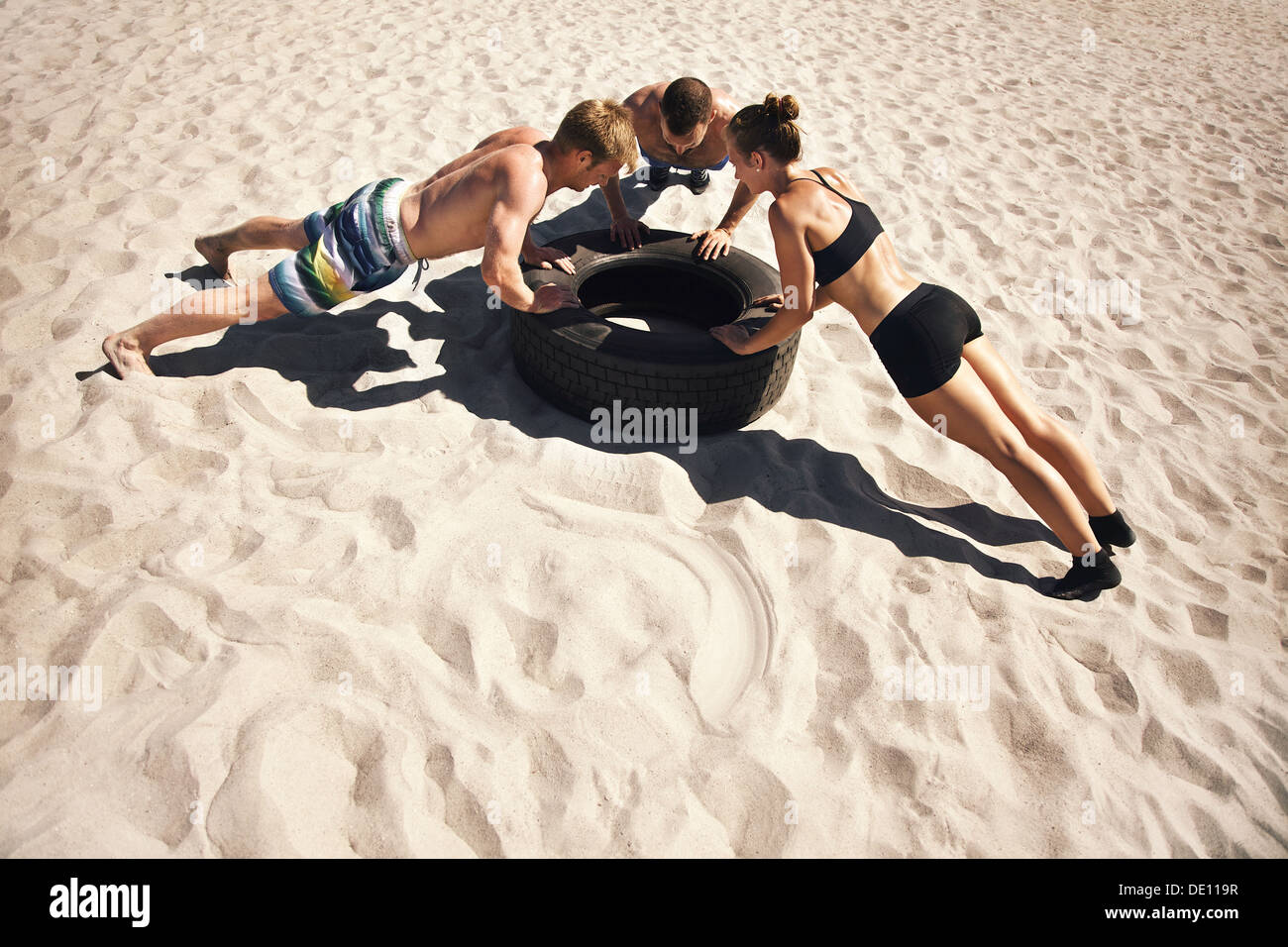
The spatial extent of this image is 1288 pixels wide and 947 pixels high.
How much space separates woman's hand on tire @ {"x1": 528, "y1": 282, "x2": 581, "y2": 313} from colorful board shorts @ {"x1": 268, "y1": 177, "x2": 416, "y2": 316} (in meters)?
0.64

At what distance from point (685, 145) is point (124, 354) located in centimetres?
280

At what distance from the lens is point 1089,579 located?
2889 millimetres

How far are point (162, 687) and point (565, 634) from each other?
1.19 meters

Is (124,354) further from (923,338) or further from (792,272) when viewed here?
(923,338)

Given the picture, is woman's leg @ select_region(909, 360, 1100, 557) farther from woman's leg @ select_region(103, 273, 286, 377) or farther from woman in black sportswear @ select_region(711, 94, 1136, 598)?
woman's leg @ select_region(103, 273, 286, 377)

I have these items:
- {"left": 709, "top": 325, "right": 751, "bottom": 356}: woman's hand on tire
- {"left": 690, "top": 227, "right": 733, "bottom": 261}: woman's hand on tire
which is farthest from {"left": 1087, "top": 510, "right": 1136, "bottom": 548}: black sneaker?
{"left": 690, "top": 227, "right": 733, "bottom": 261}: woman's hand on tire

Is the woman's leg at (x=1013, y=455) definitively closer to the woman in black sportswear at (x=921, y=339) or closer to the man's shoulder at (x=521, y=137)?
the woman in black sportswear at (x=921, y=339)

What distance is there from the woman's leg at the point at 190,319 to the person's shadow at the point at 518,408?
0.50ft

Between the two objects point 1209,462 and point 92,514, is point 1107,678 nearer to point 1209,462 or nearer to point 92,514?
point 1209,462

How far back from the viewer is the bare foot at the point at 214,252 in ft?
12.7

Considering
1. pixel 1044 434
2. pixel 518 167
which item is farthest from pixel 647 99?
pixel 1044 434

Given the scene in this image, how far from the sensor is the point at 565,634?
2541 millimetres
